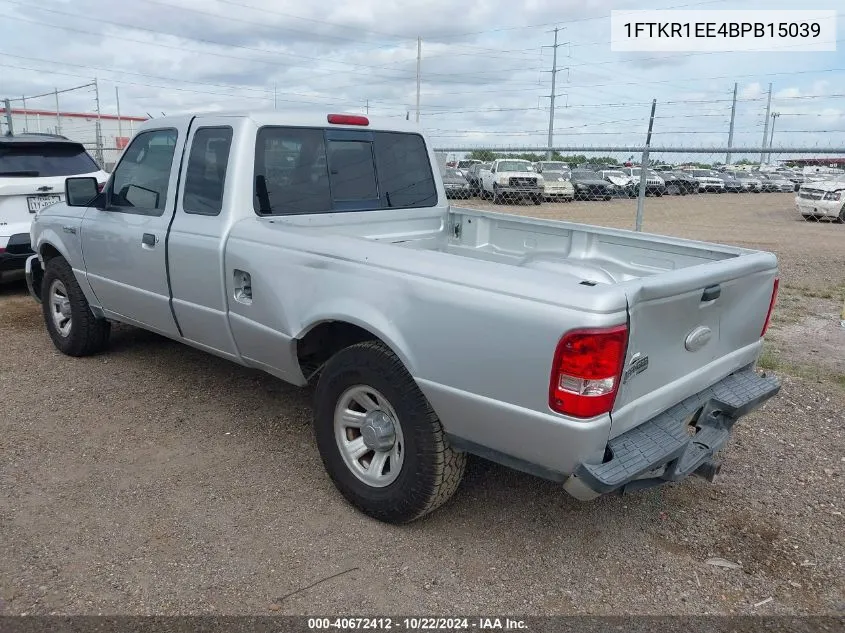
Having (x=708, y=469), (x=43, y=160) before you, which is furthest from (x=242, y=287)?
(x=43, y=160)

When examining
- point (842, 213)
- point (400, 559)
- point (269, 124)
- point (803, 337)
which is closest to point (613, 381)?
point (400, 559)

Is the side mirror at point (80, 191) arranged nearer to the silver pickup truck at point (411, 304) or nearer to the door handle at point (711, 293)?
the silver pickup truck at point (411, 304)

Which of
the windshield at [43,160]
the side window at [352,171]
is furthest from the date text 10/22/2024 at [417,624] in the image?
the windshield at [43,160]

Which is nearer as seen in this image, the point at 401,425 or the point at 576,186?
the point at 401,425

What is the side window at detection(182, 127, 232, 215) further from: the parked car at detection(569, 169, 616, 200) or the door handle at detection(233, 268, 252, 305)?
the parked car at detection(569, 169, 616, 200)

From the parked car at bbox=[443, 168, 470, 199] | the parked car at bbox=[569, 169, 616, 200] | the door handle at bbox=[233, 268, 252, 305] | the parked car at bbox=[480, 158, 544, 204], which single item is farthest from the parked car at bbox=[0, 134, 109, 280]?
the parked car at bbox=[569, 169, 616, 200]

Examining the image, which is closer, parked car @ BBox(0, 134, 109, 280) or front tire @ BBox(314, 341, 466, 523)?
front tire @ BBox(314, 341, 466, 523)

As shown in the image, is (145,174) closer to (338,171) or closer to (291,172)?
(291,172)

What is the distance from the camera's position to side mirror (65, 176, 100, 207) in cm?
473

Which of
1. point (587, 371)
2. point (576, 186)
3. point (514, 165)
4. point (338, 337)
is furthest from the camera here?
point (514, 165)

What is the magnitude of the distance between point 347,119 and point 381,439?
7.12 feet

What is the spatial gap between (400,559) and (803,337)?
5226 millimetres

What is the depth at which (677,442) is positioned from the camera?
2.76m

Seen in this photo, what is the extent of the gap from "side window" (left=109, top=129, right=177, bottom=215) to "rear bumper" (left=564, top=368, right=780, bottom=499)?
3076mm
